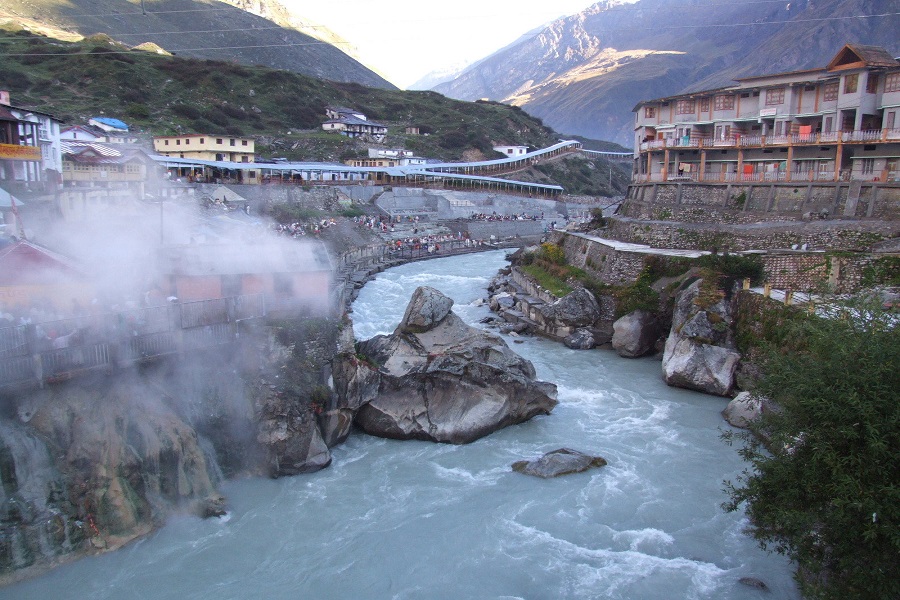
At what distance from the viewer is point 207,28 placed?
11862 centimetres

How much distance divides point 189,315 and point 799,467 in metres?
11.0

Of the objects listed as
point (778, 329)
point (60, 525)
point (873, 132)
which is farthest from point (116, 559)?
point (873, 132)

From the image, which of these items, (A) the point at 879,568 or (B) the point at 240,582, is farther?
(B) the point at 240,582

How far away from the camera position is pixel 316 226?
119ft

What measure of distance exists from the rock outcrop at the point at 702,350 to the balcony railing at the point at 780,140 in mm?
10106

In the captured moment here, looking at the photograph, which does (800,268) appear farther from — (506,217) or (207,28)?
(207,28)

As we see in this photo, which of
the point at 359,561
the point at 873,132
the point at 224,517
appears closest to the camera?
the point at 359,561

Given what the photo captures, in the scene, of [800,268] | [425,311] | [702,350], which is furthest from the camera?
[800,268]

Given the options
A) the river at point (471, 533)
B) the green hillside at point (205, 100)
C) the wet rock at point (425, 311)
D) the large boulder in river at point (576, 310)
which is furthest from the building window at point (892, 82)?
the green hillside at point (205, 100)

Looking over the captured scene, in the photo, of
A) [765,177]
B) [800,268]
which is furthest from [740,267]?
[765,177]

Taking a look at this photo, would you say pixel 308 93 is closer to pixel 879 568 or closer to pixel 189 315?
pixel 189 315

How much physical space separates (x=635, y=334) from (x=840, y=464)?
44.4 ft

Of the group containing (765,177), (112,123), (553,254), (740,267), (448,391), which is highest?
(112,123)

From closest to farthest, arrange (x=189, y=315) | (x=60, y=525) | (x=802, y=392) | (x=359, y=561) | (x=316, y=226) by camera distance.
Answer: (x=802, y=392)
(x=60, y=525)
(x=359, y=561)
(x=189, y=315)
(x=316, y=226)
